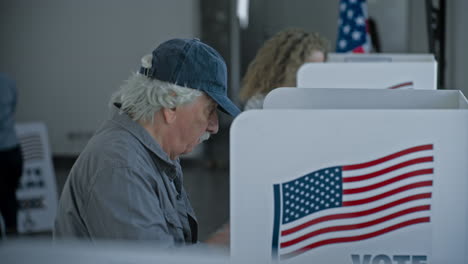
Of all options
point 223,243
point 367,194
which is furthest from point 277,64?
point 367,194

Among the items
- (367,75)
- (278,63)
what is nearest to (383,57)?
(278,63)

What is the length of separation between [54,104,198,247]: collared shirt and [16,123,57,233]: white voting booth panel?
417cm

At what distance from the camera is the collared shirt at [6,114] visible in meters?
4.91

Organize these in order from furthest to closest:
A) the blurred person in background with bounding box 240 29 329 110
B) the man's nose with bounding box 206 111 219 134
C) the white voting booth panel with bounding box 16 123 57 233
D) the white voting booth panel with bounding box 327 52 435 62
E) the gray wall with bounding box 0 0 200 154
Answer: the gray wall with bounding box 0 0 200 154 < the white voting booth panel with bounding box 16 123 57 233 < the white voting booth panel with bounding box 327 52 435 62 < the blurred person in background with bounding box 240 29 329 110 < the man's nose with bounding box 206 111 219 134

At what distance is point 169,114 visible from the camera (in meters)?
1.65

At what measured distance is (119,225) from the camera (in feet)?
4.75

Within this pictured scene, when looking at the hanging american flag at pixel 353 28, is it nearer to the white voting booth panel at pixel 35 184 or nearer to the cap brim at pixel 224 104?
the white voting booth panel at pixel 35 184

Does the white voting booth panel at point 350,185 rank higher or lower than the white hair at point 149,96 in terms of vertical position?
lower

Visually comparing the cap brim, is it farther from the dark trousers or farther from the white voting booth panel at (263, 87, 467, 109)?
the dark trousers

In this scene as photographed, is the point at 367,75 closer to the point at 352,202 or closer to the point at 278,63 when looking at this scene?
the point at 278,63

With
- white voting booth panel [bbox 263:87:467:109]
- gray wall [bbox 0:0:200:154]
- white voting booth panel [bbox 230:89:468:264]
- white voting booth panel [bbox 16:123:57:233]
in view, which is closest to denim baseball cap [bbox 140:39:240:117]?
white voting booth panel [bbox 263:87:467:109]

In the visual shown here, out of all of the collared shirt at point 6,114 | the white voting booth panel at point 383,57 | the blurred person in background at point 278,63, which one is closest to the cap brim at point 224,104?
the blurred person in background at point 278,63

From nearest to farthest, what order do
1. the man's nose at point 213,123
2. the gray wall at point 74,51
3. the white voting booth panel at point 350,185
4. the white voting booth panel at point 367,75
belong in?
the white voting booth panel at point 350,185, the man's nose at point 213,123, the white voting booth panel at point 367,75, the gray wall at point 74,51

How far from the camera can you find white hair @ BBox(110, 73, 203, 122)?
1.61 meters
